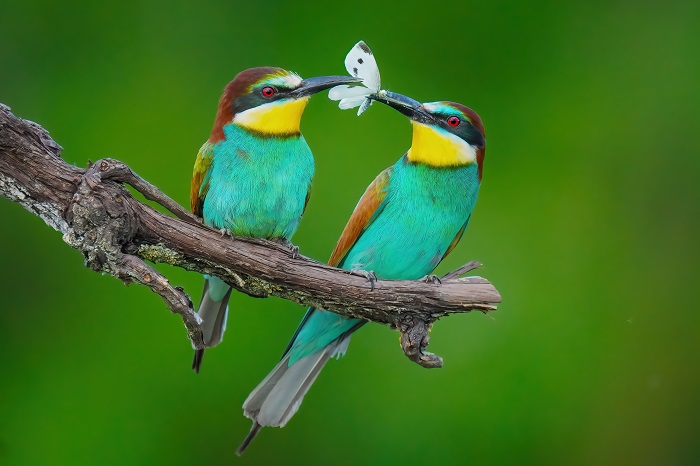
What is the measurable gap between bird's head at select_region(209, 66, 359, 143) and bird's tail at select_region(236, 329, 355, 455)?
2.52 feet

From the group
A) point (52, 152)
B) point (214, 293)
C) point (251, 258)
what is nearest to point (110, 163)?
point (52, 152)

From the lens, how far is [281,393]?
2.89 metres

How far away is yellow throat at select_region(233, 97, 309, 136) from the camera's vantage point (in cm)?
267

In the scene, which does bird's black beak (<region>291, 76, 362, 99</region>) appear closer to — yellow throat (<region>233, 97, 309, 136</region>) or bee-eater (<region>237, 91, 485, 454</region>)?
yellow throat (<region>233, 97, 309, 136</region>)

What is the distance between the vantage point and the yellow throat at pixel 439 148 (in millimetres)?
2775

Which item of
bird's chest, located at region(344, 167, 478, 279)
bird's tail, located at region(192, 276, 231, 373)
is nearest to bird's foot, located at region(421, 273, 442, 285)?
bird's chest, located at region(344, 167, 478, 279)

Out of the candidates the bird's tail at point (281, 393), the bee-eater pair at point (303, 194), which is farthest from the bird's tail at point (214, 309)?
the bird's tail at point (281, 393)

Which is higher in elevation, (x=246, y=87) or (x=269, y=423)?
(x=246, y=87)

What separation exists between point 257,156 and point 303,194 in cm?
20

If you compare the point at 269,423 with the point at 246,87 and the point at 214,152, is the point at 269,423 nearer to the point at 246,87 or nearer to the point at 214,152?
the point at 214,152

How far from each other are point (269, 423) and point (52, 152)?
3.65 feet

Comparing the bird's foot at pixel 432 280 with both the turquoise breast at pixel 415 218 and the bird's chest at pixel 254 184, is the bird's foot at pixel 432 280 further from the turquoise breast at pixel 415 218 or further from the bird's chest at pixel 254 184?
the bird's chest at pixel 254 184

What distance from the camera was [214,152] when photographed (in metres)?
2.73

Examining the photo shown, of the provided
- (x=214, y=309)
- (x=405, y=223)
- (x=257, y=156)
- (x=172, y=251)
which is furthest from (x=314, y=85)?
(x=214, y=309)
